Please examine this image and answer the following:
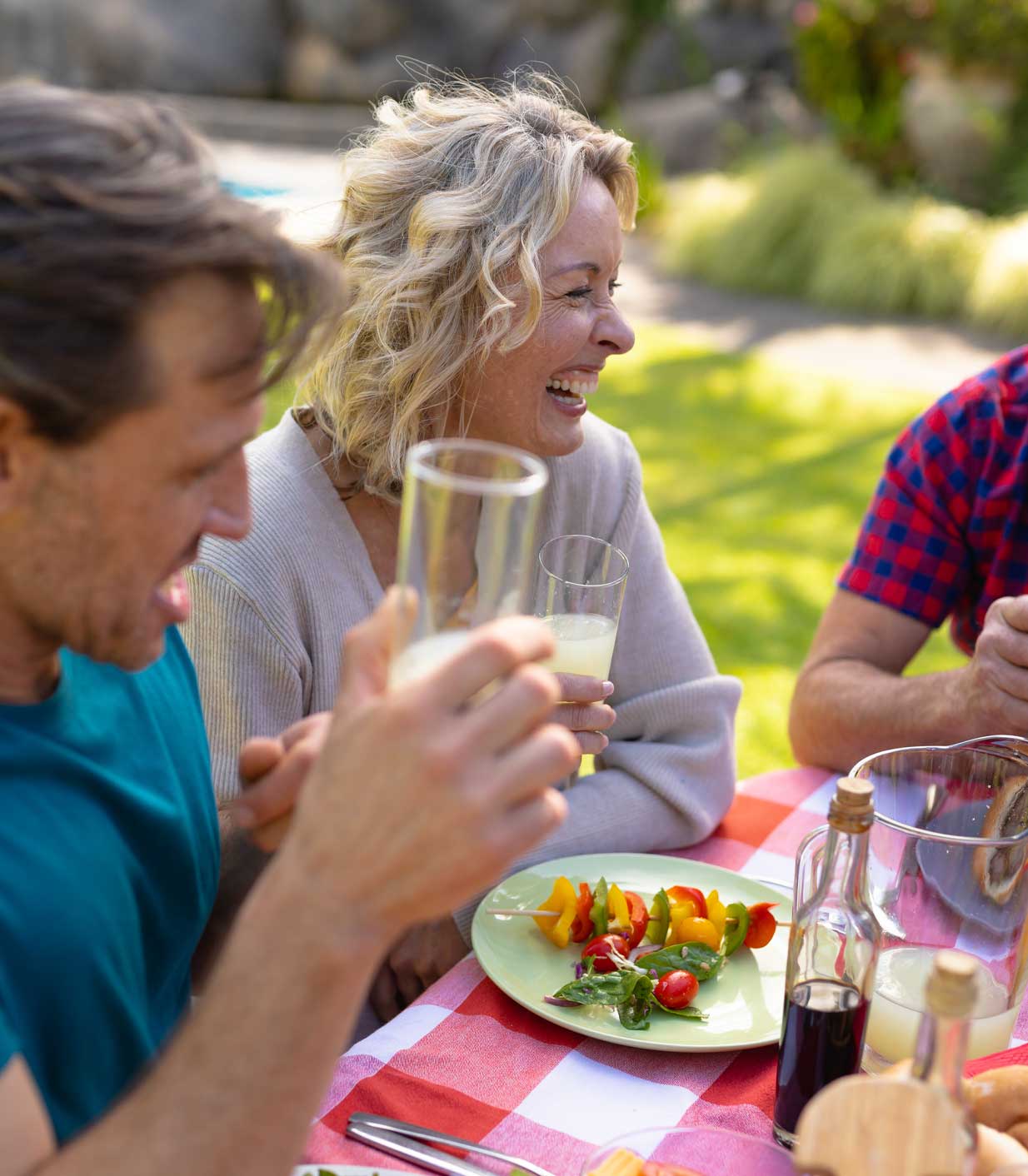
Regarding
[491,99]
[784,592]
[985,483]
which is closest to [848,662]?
[985,483]

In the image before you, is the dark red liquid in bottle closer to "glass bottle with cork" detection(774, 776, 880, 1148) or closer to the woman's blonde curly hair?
"glass bottle with cork" detection(774, 776, 880, 1148)

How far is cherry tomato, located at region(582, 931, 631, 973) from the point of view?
161cm

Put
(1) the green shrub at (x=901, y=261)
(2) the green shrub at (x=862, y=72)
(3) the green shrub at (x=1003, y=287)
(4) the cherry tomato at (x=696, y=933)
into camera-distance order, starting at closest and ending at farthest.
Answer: (4) the cherry tomato at (x=696, y=933) → (3) the green shrub at (x=1003, y=287) → (1) the green shrub at (x=901, y=261) → (2) the green shrub at (x=862, y=72)

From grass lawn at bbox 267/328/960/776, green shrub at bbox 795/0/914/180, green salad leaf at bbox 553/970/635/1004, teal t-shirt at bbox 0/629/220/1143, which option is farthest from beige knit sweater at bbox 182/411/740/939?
green shrub at bbox 795/0/914/180

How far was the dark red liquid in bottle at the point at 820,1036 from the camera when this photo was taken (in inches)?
51.9

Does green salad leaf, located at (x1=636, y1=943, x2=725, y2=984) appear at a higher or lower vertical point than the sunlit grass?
higher

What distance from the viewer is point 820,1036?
1322mm

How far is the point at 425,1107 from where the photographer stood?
1440mm

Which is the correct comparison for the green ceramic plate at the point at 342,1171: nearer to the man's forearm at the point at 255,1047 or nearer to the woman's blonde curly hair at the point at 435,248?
the man's forearm at the point at 255,1047

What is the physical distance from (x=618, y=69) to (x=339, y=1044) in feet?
45.6

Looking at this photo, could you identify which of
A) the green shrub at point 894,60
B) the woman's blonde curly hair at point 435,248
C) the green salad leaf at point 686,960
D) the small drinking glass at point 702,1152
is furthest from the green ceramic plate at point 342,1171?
the green shrub at point 894,60

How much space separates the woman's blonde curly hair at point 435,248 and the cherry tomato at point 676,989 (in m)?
0.93

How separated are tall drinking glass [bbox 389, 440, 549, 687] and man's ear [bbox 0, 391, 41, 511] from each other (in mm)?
316

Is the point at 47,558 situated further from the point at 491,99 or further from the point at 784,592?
the point at 784,592
